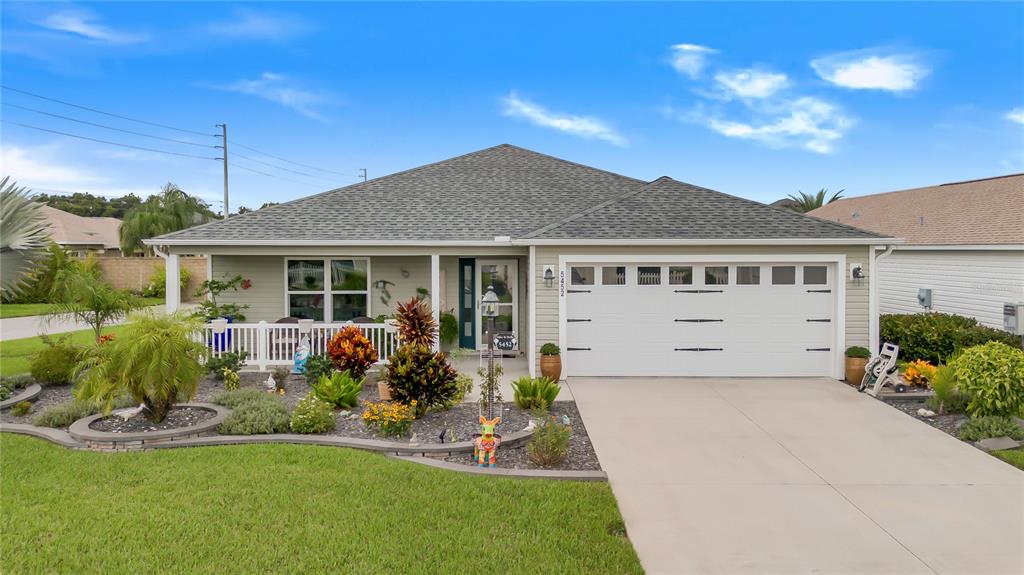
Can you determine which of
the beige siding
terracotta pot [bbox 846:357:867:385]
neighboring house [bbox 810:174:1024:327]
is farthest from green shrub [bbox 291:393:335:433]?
neighboring house [bbox 810:174:1024:327]

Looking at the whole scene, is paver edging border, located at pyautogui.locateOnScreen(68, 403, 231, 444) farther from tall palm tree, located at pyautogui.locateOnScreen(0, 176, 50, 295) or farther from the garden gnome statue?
the garden gnome statue

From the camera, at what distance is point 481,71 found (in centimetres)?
1850

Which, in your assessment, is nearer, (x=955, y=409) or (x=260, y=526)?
(x=260, y=526)

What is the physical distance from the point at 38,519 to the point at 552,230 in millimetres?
7977

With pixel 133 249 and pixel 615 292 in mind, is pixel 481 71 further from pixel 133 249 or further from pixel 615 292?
pixel 133 249

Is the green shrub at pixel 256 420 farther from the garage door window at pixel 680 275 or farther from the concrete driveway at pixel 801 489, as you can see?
the garage door window at pixel 680 275

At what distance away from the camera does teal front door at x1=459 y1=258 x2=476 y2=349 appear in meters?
13.7

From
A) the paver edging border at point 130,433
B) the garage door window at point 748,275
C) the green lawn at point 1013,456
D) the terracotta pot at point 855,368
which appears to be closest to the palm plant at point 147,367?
the paver edging border at point 130,433

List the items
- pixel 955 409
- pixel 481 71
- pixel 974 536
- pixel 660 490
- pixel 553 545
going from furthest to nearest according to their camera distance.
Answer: pixel 481 71
pixel 955 409
pixel 660 490
pixel 974 536
pixel 553 545

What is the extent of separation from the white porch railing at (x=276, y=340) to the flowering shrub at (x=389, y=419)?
3.70 meters

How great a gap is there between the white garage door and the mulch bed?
5.83 m

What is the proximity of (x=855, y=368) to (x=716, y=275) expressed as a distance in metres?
2.65

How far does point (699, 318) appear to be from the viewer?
11094 millimetres

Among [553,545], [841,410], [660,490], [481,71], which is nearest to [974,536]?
[660,490]
